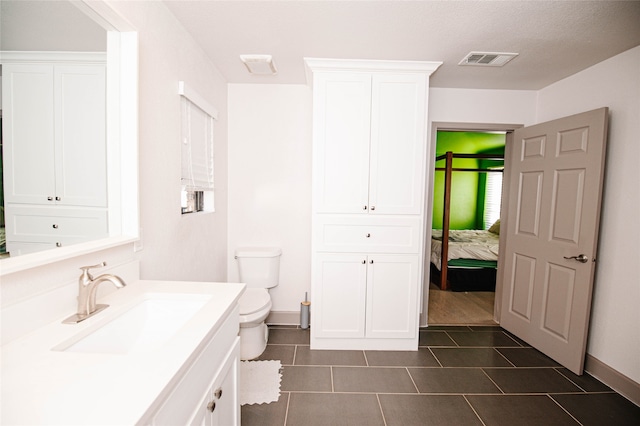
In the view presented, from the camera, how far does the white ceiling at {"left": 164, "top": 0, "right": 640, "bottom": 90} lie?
67.0 inches

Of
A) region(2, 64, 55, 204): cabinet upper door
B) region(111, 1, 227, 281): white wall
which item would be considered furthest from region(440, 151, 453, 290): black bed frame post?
region(2, 64, 55, 204): cabinet upper door

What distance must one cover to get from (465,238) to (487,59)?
326cm

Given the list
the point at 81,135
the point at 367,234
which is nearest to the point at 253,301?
the point at 367,234

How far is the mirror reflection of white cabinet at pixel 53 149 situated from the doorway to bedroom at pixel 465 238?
2606 millimetres

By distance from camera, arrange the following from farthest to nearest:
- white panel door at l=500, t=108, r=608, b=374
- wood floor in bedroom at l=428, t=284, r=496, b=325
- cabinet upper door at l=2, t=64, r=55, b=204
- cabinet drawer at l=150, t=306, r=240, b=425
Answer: wood floor in bedroom at l=428, t=284, r=496, b=325 → white panel door at l=500, t=108, r=608, b=374 → cabinet upper door at l=2, t=64, r=55, b=204 → cabinet drawer at l=150, t=306, r=240, b=425

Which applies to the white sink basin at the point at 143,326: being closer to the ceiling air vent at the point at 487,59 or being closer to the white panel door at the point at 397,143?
the white panel door at the point at 397,143

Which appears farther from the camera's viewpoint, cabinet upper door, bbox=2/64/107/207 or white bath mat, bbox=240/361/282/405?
white bath mat, bbox=240/361/282/405

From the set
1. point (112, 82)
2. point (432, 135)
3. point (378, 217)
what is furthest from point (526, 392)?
point (112, 82)

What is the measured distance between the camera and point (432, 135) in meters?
3.00

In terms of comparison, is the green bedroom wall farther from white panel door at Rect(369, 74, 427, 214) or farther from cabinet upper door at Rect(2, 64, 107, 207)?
cabinet upper door at Rect(2, 64, 107, 207)

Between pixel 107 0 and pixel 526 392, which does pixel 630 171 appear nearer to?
pixel 526 392

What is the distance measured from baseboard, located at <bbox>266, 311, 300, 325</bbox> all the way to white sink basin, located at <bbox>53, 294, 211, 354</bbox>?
1.91 m

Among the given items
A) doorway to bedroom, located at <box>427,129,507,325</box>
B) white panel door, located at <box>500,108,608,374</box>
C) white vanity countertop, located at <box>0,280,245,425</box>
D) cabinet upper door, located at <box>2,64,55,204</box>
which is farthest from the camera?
doorway to bedroom, located at <box>427,129,507,325</box>

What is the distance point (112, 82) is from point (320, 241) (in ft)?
5.67
